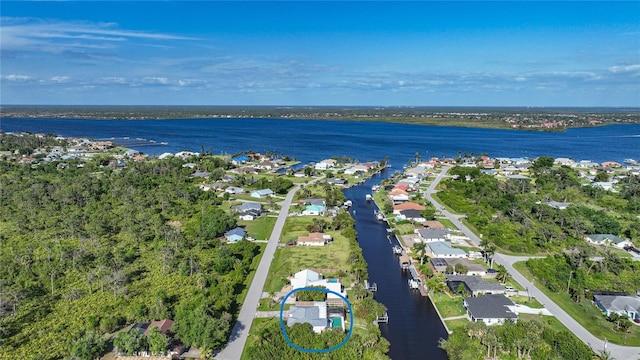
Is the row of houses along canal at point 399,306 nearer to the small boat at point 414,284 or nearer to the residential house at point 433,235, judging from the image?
the small boat at point 414,284

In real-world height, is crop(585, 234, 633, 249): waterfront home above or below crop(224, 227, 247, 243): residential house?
below

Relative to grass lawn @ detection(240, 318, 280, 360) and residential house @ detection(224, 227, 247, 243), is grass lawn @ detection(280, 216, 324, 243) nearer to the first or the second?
residential house @ detection(224, 227, 247, 243)

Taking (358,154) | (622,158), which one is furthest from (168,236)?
(622,158)

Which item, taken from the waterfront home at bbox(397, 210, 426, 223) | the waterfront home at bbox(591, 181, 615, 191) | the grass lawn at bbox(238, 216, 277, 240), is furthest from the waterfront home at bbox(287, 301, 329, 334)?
the waterfront home at bbox(591, 181, 615, 191)

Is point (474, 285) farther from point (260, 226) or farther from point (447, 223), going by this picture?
point (260, 226)

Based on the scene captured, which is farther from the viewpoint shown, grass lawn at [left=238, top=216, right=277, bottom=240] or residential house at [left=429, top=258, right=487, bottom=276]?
grass lawn at [left=238, top=216, right=277, bottom=240]

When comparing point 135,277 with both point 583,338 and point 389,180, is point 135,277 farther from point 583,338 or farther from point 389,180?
point 389,180
